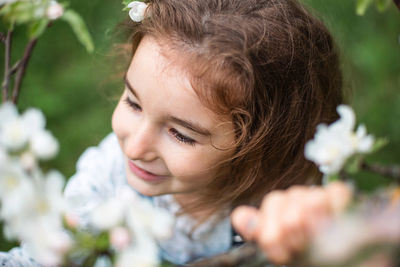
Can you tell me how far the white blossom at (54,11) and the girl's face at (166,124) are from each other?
392 millimetres

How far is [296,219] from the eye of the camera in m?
0.76

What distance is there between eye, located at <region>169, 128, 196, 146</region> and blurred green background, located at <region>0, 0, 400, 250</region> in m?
1.33

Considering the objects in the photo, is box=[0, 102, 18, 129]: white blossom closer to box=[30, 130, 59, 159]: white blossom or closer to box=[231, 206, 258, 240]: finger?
box=[30, 130, 59, 159]: white blossom

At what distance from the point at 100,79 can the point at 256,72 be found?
5.58ft

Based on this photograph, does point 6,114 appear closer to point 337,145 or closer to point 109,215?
point 109,215

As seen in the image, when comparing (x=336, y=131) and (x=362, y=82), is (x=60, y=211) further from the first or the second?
(x=362, y=82)

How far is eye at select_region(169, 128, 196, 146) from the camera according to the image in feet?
4.57

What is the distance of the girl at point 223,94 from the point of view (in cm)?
134

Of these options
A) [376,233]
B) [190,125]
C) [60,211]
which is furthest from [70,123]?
[376,233]

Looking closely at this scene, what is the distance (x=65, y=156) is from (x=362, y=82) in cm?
182

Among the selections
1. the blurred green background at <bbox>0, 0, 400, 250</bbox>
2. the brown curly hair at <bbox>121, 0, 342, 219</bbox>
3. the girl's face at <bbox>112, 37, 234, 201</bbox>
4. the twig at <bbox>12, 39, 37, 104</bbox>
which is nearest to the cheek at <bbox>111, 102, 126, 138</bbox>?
the girl's face at <bbox>112, 37, 234, 201</bbox>

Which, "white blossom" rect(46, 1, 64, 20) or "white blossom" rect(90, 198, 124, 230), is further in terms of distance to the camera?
"white blossom" rect(46, 1, 64, 20)

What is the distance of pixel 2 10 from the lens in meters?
0.95

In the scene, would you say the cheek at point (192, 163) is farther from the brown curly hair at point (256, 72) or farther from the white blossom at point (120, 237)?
the white blossom at point (120, 237)
